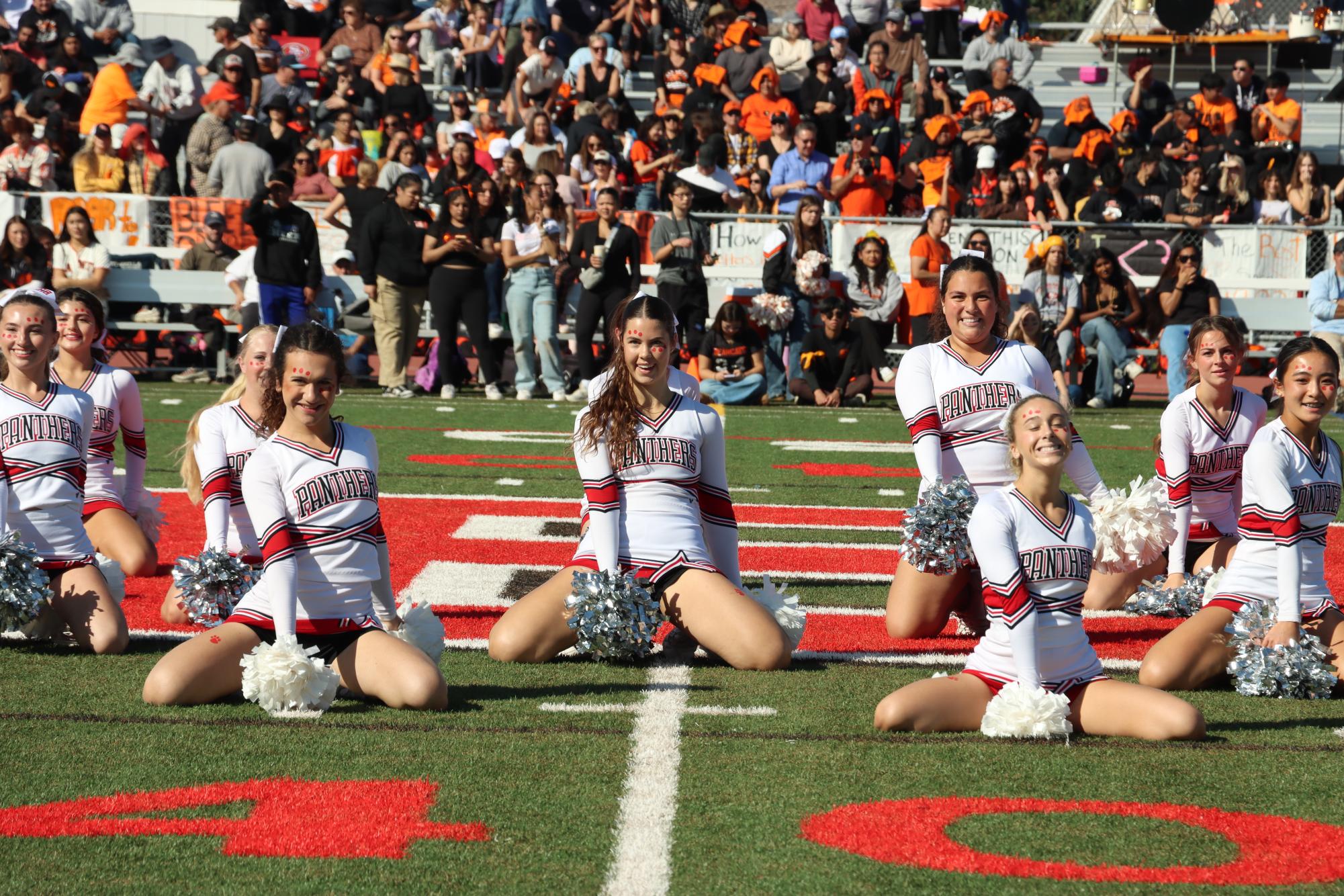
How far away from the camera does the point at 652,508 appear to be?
4.98 metres

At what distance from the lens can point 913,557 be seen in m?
5.11

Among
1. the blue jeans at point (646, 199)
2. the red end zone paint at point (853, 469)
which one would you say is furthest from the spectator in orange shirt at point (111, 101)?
the red end zone paint at point (853, 469)

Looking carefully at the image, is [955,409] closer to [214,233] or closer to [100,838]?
[100,838]

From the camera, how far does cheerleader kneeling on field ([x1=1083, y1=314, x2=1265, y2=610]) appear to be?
5621 millimetres

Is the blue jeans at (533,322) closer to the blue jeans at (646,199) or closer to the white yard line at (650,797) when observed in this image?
the blue jeans at (646,199)

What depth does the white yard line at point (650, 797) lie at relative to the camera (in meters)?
2.90

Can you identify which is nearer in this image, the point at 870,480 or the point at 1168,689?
the point at 1168,689

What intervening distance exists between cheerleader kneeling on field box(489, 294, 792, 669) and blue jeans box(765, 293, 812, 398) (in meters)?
8.49

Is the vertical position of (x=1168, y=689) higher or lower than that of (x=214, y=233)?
lower

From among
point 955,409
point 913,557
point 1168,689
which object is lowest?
point 1168,689

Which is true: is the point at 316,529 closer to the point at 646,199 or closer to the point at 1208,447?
the point at 1208,447

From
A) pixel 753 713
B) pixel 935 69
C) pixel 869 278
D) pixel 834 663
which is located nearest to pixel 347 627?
pixel 753 713

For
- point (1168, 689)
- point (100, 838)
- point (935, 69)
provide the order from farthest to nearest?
point (935, 69) < point (1168, 689) < point (100, 838)

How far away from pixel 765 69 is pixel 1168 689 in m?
13.9
